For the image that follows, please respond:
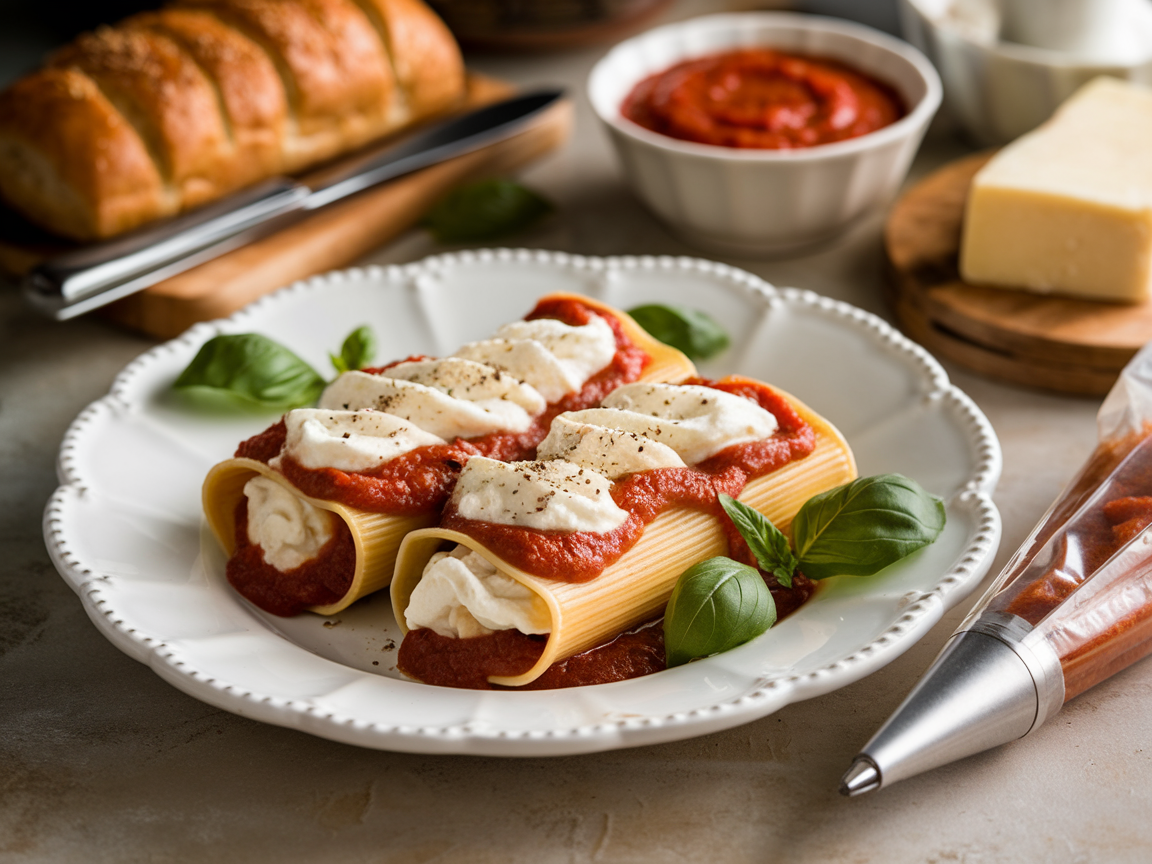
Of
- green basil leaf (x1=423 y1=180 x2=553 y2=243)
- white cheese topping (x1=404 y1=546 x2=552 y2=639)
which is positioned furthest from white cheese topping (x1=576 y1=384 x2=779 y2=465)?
green basil leaf (x1=423 y1=180 x2=553 y2=243)

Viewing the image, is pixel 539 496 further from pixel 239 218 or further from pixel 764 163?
pixel 239 218

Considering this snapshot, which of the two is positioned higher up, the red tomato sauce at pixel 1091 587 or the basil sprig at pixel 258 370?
the basil sprig at pixel 258 370

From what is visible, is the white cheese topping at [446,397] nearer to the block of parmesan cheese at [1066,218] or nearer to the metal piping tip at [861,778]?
the metal piping tip at [861,778]

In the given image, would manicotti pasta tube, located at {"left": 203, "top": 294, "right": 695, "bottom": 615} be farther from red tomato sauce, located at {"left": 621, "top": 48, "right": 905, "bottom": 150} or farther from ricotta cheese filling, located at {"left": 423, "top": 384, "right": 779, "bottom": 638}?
red tomato sauce, located at {"left": 621, "top": 48, "right": 905, "bottom": 150}

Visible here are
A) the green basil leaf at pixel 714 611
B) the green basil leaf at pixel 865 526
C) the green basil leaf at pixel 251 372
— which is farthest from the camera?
the green basil leaf at pixel 251 372

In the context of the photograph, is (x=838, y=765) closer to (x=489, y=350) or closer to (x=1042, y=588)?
(x=1042, y=588)

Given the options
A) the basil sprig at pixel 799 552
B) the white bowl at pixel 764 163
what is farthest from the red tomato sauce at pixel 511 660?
the white bowl at pixel 764 163

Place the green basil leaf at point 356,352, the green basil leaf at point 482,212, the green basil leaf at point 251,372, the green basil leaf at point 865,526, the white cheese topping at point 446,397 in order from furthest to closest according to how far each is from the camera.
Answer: the green basil leaf at point 482,212
the green basil leaf at point 356,352
the green basil leaf at point 251,372
the white cheese topping at point 446,397
the green basil leaf at point 865,526
